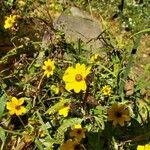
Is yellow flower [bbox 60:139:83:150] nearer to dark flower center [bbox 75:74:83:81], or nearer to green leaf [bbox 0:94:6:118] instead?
dark flower center [bbox 75:74:83:81]

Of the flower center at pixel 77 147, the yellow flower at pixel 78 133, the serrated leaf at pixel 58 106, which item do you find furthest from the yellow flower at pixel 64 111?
the flower center at pixel 77 147

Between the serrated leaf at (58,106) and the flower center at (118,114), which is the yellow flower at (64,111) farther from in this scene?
the flower center at (118,114)

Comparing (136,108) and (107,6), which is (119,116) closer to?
(136,108)

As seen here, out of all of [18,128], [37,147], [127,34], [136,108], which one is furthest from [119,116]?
[127,34]

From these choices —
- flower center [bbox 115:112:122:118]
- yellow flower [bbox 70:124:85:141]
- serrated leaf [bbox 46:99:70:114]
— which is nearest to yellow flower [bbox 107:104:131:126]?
flower center [bbox 115:112:122:118]

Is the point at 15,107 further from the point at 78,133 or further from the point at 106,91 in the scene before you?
the point at 106,91
